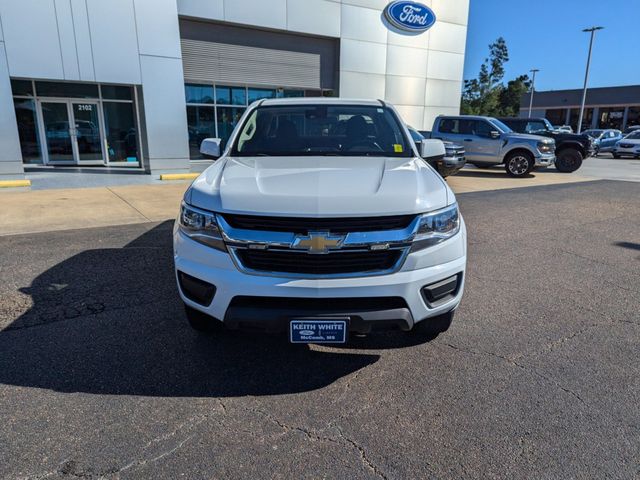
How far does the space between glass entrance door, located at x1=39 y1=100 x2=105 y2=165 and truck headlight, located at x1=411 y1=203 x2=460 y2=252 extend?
15.5m

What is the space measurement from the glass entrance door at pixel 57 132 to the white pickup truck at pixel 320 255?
1467 cm

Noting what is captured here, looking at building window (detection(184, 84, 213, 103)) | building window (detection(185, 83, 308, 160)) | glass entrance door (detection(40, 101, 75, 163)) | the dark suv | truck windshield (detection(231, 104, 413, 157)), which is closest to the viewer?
truck windshield (detection(231, 104, 413, 157))

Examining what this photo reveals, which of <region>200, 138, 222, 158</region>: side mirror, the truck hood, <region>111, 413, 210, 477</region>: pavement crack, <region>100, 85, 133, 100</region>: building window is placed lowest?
<region>111, 413, 210, 477</region>: pavement crack

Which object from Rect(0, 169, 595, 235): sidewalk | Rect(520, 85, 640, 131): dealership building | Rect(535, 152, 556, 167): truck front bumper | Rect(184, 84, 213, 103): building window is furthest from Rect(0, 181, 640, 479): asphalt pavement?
Rect(520, 85, 640, 131): dealership building

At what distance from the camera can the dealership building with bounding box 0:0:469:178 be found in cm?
1175

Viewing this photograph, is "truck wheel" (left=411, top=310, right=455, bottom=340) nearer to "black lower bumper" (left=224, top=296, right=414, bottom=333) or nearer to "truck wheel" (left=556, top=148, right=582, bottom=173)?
"black lower bumper" (left=224, top=296, right=414, bottom=333)

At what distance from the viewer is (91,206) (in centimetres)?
893

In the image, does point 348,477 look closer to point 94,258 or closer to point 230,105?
point 94,258

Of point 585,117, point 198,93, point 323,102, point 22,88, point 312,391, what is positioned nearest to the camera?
point 312,391

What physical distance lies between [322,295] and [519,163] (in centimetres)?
1450

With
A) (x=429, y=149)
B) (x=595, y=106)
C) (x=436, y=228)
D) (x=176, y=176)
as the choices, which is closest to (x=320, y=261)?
(x=436, y=228)

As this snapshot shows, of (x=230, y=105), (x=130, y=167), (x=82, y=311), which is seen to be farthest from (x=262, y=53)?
(x=82, y=311)

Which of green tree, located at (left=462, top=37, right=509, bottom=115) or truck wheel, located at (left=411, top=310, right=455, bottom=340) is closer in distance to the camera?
truck wheel, located at (left=411, top=310, right=455, bottom=340)

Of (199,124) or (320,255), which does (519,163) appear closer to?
(199,124)
